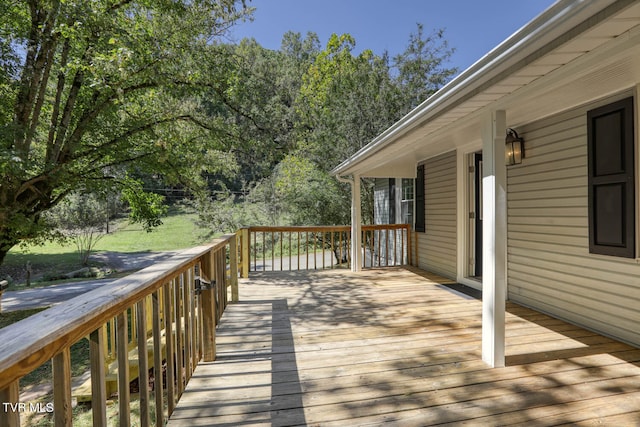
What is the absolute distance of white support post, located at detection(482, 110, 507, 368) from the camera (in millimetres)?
2297

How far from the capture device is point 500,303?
2.32 meters

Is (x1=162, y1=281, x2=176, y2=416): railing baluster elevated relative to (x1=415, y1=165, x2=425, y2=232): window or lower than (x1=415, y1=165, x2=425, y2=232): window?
lower

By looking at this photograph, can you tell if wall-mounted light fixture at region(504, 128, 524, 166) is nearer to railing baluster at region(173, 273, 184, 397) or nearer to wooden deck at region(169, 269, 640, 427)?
wooden deck at region(169, 269, 640, 427)

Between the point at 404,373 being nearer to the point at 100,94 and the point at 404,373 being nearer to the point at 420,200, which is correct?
the point at 420,200

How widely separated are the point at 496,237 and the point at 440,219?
320 cm

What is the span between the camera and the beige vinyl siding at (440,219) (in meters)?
5.04

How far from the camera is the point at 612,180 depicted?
267 centimetres

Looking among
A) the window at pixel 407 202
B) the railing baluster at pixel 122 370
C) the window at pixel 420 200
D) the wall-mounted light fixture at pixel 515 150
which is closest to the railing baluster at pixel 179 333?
the railing baluster at pixel 122 370

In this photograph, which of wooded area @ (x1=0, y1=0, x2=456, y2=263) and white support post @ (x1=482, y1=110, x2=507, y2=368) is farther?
wooded area @ (x1=0, y1=0, x2=456, y2=263)

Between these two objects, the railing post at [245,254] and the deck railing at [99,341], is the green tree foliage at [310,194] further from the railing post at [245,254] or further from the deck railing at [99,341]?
the deck railing at [99,341]

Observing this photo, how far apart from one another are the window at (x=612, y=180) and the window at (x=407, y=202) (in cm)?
388

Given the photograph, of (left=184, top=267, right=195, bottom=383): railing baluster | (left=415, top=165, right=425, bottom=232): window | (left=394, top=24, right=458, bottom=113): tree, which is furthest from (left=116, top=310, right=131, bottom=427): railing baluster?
(left=394, top=24, right=458, bottom=113): tree

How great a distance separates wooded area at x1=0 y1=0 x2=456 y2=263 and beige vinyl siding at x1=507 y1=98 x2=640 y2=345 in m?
5.45

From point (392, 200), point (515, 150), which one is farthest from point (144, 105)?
point (515, 150)
